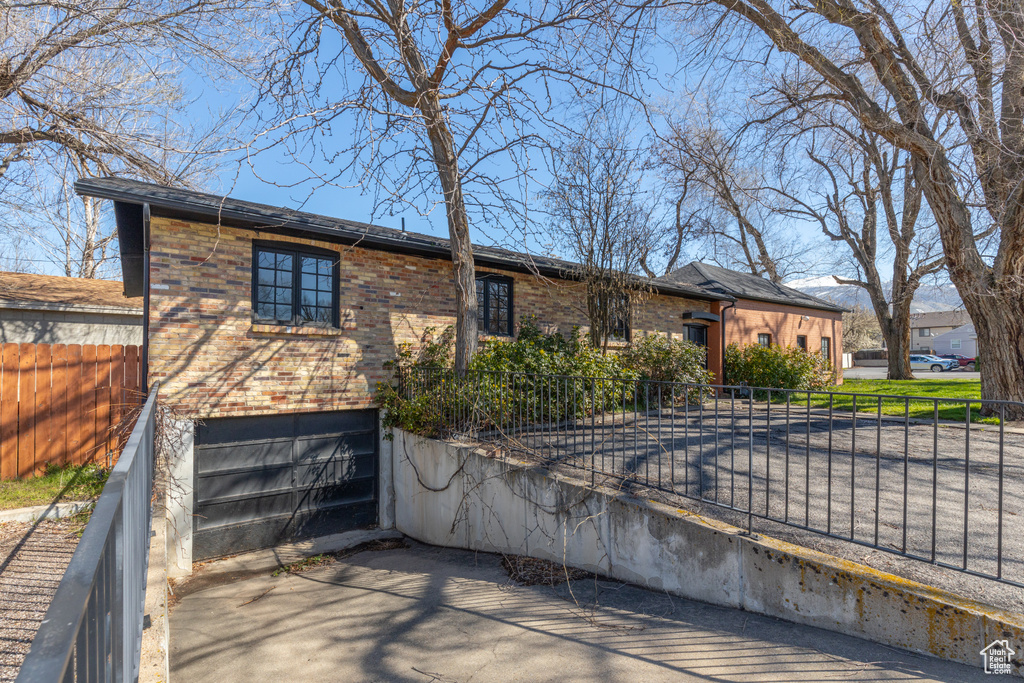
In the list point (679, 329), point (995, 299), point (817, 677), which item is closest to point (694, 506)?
point (817, 677)

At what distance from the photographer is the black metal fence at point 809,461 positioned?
3.65 m

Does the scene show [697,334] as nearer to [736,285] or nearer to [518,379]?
[736,285]

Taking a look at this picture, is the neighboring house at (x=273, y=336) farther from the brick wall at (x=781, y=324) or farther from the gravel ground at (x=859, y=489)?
the brick wall at (x=781, y=324)

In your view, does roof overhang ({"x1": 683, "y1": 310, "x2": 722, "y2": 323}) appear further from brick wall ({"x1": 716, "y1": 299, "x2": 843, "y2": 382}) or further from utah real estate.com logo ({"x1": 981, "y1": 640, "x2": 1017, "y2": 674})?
utah real estate.com logo ({"x1": 981, "y1": 640, "x2": 1017, "y2": 674})

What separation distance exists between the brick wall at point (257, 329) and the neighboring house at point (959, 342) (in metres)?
66.9

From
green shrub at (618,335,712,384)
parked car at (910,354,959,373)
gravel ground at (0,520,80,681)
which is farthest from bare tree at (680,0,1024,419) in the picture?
parked car at (910,354,959,373)

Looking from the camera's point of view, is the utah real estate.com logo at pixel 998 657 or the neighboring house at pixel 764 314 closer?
the utah real estate.com logo at pixel 998 657

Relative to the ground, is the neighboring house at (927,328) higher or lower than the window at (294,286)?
higher

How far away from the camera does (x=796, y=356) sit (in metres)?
15.9

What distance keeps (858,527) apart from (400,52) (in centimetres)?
788

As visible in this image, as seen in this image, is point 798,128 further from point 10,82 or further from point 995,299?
point 10,82

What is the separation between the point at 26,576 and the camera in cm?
434

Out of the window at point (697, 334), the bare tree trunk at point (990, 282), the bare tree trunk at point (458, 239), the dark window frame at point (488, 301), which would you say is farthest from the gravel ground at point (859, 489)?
the window at point (697, 334)

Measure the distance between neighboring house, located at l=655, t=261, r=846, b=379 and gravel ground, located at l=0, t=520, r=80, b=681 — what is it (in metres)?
14.1
